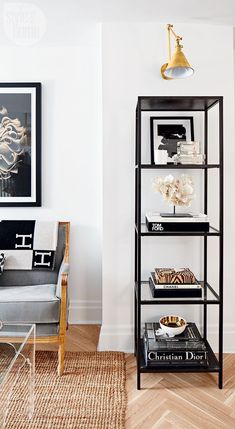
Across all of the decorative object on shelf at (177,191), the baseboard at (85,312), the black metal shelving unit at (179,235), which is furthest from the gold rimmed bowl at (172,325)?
the baseboard at (85,312)

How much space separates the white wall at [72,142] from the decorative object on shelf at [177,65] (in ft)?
2.81

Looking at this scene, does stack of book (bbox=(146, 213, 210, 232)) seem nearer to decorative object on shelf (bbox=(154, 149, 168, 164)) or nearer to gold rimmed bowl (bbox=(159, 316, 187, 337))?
decorative object on shelf (bbox=(154, 149, 168, 164))

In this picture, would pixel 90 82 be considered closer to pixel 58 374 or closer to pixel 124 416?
pixel 58 374

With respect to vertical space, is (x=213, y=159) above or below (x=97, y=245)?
above

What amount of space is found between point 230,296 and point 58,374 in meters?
1.32

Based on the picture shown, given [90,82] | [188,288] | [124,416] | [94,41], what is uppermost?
[94,41]

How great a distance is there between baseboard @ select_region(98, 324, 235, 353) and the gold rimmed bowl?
0.35 m

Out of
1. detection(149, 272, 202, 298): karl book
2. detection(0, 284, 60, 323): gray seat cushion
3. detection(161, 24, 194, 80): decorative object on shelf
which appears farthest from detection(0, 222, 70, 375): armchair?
detection(161, 24, 194, 80): decorative object on shelf

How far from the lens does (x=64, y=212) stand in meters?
3.63

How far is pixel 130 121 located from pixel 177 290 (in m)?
1.23

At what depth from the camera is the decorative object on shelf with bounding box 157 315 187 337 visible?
2.72 m

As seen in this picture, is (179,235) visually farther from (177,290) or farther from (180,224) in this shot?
(177,290)

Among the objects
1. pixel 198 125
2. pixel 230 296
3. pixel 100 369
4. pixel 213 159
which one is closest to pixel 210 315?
pixel 230 296

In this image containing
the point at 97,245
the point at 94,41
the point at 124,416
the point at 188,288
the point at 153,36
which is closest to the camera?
the point at 124,416
